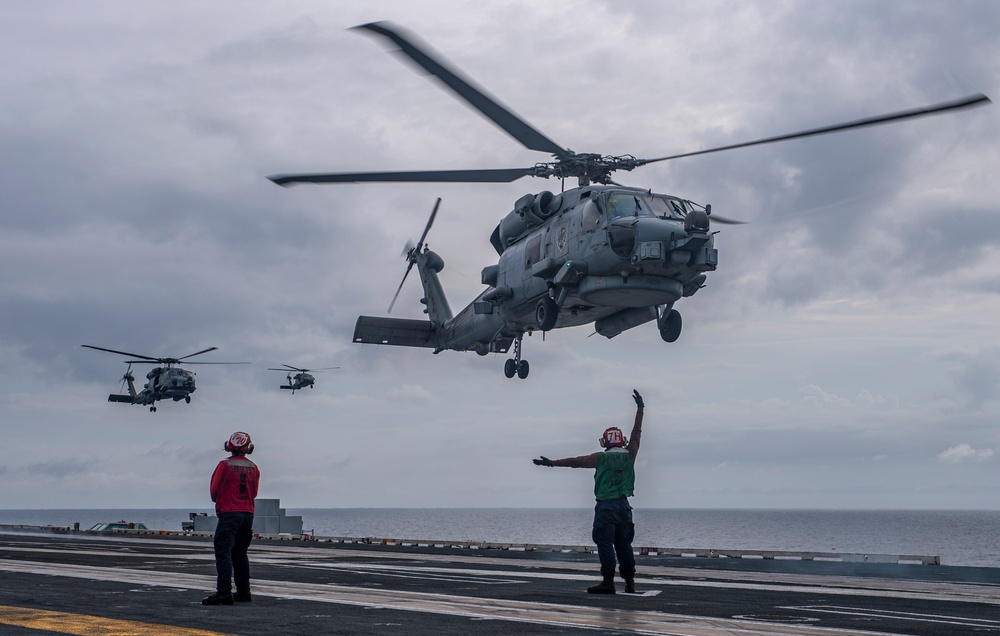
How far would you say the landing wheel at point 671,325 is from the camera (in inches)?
1174

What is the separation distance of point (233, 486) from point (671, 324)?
19634mm

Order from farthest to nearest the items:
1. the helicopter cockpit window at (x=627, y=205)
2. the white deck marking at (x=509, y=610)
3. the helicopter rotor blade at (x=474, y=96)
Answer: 1. the helicopter cockpit window at (x=627, y=205)
2. the helicopter rotor blade at (x=474, y=96)
3. the white deck marking at (x=509, y=610)

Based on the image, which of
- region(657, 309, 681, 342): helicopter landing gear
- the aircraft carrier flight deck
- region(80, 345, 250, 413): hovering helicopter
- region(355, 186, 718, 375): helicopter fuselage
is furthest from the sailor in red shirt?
region(80, 345, 250, 413): hovering helicopter

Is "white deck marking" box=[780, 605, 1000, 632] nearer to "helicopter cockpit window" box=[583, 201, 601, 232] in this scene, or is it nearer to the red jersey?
the red jersey

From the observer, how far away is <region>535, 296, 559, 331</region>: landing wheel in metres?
30.1

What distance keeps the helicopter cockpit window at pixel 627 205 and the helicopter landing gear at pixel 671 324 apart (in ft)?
11.9

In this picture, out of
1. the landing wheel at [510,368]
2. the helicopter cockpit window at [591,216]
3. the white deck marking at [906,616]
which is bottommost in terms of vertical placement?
the white deck marking at [906,616]

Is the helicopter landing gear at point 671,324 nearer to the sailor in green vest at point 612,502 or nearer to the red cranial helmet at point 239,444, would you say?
the sailor in green vest at point 612,502

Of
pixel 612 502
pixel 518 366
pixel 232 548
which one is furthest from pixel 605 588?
pixel 518 366

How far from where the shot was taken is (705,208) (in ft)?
91.4

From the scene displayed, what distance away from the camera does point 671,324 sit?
29.8m

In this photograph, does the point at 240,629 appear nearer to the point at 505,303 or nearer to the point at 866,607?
the point at 866,607

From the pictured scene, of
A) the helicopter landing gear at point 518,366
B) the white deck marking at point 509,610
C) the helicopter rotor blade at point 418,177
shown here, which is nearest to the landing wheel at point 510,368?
the helicopter landing gear at point 518,366

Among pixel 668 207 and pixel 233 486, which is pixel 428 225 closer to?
pixel 668 207
